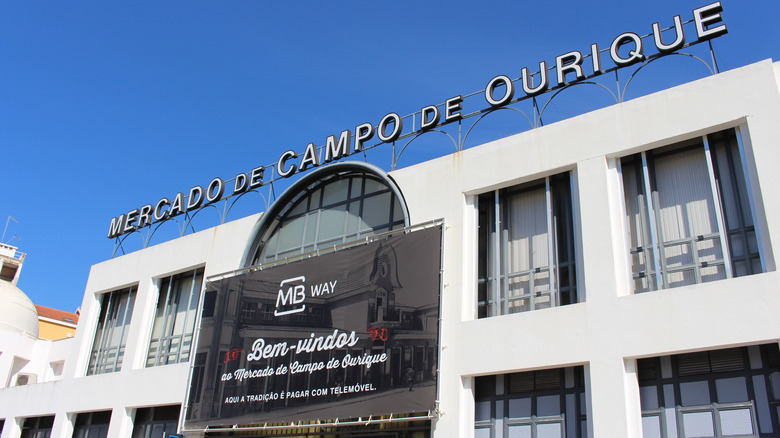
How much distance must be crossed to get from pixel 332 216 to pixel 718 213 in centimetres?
1016

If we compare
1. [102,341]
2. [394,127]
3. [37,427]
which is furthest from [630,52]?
[37,427]

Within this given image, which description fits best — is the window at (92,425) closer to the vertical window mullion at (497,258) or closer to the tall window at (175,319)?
the tall window at (175,319)

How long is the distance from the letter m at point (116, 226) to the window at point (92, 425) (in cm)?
671

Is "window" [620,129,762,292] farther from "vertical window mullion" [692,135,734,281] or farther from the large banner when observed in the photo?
the large banner

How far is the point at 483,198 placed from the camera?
16.3 metres

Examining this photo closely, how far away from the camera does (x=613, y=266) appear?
13.1 metres

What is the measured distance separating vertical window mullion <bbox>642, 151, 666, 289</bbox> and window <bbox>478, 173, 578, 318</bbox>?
1.68 meters

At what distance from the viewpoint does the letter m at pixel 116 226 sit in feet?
83.2

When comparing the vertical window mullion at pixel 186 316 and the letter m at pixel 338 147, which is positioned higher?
the letter m at pixel 338 147

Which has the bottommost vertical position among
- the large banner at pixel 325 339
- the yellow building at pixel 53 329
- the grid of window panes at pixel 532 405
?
the grid of window panes at pixel 532 405

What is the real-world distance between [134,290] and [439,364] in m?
14.2

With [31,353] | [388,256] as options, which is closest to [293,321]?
[388,256]

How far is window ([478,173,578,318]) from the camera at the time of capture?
14289 millimetres

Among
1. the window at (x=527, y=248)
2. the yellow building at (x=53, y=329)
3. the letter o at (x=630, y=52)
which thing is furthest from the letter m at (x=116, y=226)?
the yellow building at (x=53, y=329)
